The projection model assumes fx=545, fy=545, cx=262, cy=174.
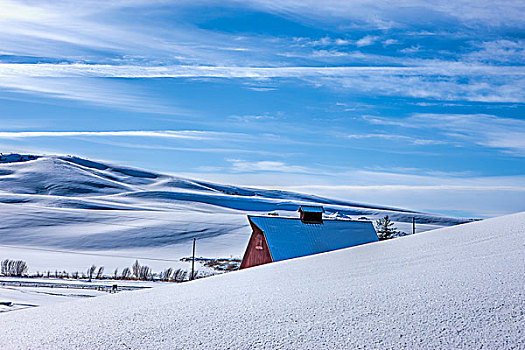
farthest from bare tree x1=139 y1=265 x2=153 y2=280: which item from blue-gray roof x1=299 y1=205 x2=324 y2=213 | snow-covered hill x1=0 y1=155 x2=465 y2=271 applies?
blue-gray roof x1=299 y1=205 x2=324 y2=213

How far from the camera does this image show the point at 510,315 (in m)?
3.26

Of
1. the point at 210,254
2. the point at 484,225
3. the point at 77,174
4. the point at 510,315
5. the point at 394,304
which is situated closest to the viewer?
the point at 510,315

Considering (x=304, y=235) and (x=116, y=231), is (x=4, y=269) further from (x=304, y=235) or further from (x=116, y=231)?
(x=304, y=235)

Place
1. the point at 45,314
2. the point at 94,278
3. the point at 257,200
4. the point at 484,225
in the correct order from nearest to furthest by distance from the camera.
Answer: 1. the point at 45,314
2. the point at 484,225
3. the point at 94,278
4. the point at 257,200

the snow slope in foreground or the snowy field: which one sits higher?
the snow slope in foreground

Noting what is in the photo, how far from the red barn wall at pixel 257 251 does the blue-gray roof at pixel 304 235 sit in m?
0.36

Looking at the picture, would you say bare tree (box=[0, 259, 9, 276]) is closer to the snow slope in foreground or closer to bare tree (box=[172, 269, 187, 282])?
bare tree (box=[172, 269, 187, 282])

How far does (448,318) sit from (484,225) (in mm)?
3781

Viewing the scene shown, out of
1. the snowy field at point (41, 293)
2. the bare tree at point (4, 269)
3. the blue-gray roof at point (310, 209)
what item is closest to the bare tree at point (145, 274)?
the snowy field at point (41, 293)

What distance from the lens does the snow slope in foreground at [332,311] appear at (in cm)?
327

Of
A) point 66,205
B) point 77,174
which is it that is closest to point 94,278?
point 66,205

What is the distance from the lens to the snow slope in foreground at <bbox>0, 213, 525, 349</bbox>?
129 inches

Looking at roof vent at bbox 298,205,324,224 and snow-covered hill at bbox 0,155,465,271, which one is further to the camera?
snow-covered hill at bbox 0,155,465,271

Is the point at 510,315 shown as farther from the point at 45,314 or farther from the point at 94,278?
the point at 94,278
